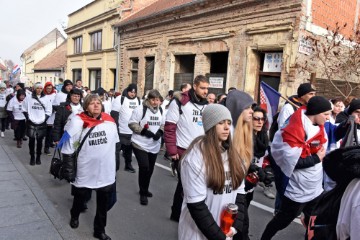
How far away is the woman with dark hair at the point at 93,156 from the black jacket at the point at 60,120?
2.00 m

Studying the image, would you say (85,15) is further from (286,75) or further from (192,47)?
(286,75)

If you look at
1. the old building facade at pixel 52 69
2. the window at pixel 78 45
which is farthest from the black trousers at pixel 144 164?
the old building facade at pixel 52 69

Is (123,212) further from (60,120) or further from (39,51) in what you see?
(39,51)

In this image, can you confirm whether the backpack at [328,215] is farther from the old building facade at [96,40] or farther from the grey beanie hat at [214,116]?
the old building facade at [96,40]

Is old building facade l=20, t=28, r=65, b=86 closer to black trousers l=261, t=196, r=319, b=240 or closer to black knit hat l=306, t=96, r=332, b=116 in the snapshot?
black trousers l=261, t=196, r=319, b=240

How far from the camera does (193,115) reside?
164 inches

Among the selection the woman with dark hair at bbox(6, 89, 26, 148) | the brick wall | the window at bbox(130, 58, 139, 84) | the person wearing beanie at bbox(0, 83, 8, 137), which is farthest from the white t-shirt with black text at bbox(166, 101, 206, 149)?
the window at bbox(130, 58, 139, 84)

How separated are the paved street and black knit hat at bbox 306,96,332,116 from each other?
6.05 feet

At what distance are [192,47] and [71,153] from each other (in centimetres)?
1036

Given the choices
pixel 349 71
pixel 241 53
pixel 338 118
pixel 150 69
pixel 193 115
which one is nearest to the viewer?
pixel 193 115

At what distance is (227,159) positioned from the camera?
217 centimetres

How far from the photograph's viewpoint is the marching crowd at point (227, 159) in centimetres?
180

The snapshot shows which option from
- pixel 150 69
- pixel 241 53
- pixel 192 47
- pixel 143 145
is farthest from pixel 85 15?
pixel 143 145

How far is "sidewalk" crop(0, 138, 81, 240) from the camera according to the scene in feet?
11.8
